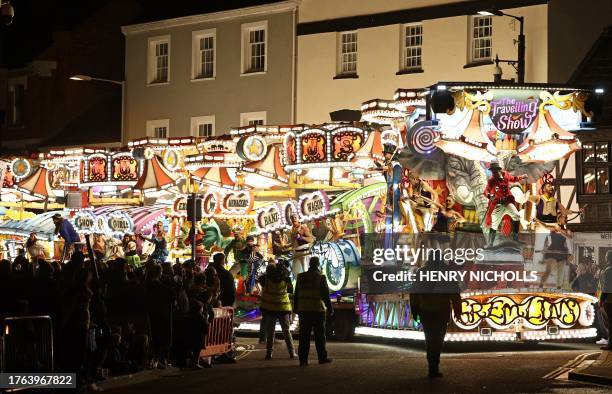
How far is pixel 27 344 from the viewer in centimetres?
1484

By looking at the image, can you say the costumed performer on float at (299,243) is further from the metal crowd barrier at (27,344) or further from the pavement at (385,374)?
the metal crowd barrier at (27,344)

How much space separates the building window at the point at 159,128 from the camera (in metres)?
45.1

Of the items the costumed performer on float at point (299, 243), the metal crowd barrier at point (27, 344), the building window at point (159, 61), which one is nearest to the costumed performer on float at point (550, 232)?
the costumed performer on float at point (299, 243)

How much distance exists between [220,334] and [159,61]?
26715 mm

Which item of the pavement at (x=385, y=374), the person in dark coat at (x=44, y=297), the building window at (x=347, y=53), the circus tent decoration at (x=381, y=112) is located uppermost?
the building window at (x=347, y=53)

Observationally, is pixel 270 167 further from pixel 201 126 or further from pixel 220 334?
pixel 201 126

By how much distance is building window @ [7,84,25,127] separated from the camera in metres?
51.8

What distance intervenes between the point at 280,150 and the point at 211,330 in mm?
10524

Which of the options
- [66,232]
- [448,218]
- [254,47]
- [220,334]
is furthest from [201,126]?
[220,334]

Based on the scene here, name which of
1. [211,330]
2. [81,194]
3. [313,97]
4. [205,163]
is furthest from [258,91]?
[211,330]

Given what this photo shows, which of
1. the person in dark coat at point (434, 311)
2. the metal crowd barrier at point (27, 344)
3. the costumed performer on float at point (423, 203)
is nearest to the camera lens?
the metal crowd barrier at point (27, 344)

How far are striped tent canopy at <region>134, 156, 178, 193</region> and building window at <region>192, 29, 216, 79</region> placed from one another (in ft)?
39.8

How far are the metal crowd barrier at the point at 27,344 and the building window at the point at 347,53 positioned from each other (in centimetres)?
2586

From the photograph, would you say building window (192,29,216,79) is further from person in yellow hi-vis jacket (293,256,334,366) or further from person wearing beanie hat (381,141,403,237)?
person in yellow hi-vis jacket (293,256,334,366)
